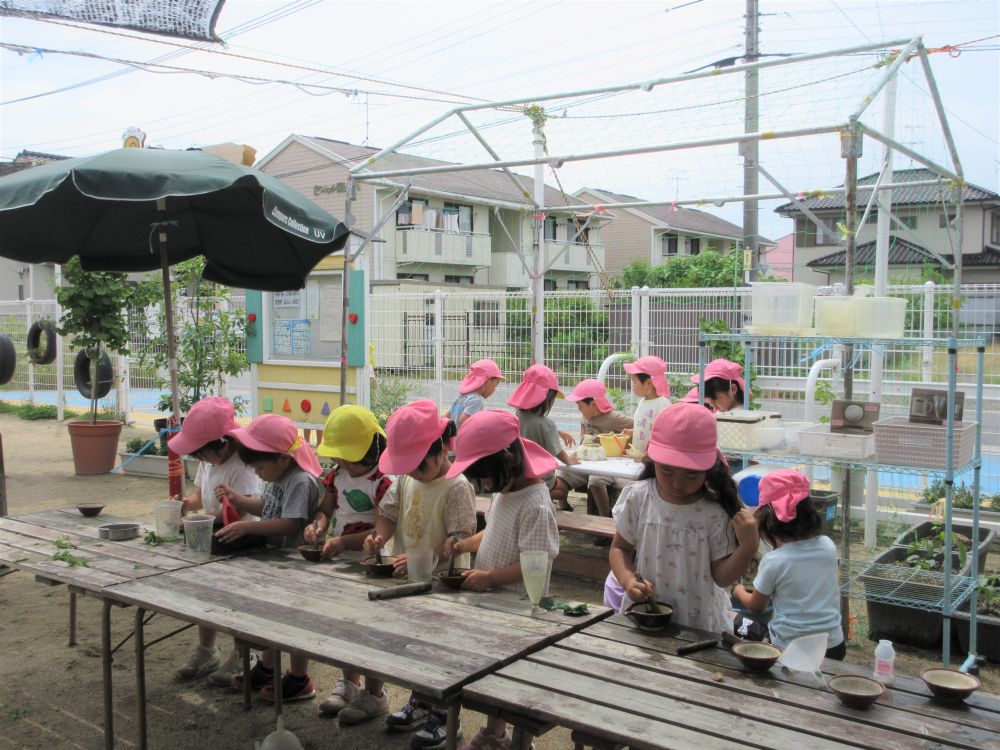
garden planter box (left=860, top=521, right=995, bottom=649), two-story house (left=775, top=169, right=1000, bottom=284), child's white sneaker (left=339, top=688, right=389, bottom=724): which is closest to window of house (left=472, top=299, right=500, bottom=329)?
two-story house (left=775, top=169, right=1000, bottom=284)

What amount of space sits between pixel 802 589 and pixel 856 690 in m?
1.30

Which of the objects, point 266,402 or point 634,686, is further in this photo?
point 266,402

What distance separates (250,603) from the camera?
292cm

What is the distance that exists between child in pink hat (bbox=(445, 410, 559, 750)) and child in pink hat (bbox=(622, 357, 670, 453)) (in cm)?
338

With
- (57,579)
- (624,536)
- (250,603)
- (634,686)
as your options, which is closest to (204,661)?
(57,579)

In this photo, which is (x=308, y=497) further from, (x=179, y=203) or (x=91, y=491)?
(x=91, y=491)

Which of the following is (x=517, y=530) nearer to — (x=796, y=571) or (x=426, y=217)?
(x=796, y=571)

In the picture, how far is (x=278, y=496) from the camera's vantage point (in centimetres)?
392

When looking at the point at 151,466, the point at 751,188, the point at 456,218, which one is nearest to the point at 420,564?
the point at 151,466

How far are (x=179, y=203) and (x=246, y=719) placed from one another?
3472 mm

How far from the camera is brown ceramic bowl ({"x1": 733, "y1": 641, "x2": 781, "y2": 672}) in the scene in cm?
228

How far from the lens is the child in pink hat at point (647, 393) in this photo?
6.54 m

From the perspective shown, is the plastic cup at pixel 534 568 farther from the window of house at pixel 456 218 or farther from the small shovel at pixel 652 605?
the window of house at pixel 456 218

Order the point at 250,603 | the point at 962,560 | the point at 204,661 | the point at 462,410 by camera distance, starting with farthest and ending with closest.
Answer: the point at 462,410, the point at 962,560, the point at 204,661, the point at 250,603
